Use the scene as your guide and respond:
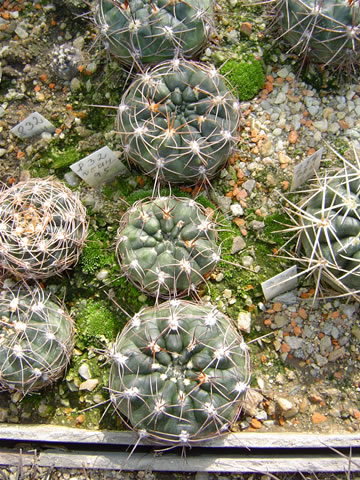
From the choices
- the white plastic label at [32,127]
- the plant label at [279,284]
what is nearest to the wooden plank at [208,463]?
the plant label at [279,284]

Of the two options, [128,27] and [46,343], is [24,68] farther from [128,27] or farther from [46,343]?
[46,343]

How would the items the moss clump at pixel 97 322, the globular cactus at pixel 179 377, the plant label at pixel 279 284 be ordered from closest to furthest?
the globular cactus at pixel 179 377, the plant label at pixel 279 284, the moss clump at pixel 97 322

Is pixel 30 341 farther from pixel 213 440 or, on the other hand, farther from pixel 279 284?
pixel 279 284

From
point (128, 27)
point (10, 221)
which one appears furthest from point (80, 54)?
point (10, 221)

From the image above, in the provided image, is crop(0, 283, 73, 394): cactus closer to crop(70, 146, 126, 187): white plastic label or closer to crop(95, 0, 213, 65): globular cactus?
crop(70, 146, 126, 187): white plastic label

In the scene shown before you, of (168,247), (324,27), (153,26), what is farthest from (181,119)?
(324,27)

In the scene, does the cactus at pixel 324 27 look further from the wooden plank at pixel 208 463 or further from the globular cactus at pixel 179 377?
the wooden plank at pixel 208 463
